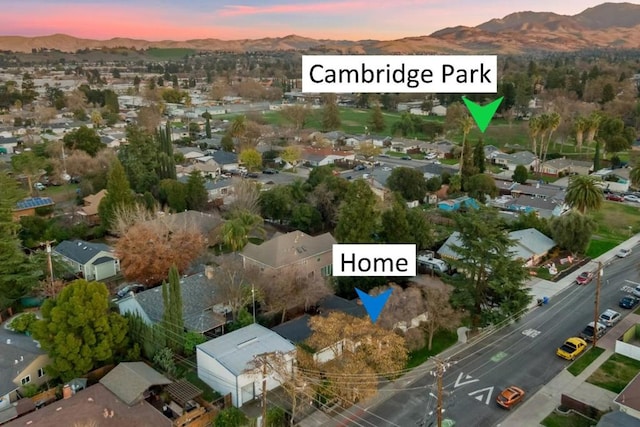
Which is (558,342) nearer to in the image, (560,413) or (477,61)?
(560,413)

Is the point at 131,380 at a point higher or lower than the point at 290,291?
lower

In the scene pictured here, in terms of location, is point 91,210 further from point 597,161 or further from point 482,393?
point 597,161

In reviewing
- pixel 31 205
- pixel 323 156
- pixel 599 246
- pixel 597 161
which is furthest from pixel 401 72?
pixel 323 156

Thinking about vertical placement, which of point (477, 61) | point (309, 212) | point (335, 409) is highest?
point (477, 61)

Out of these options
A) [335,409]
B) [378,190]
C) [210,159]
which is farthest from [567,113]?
[335,409]

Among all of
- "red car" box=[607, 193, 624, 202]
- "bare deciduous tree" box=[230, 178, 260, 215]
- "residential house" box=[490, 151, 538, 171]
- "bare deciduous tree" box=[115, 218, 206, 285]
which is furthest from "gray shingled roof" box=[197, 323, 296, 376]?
"residential house" box=[490, 151, 538, 171]

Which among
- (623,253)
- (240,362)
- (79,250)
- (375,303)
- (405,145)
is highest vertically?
(405,145)

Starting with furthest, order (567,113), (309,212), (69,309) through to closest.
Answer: (567,113), (309,212), (69,309)

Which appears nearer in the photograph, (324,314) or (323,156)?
(324,314)
